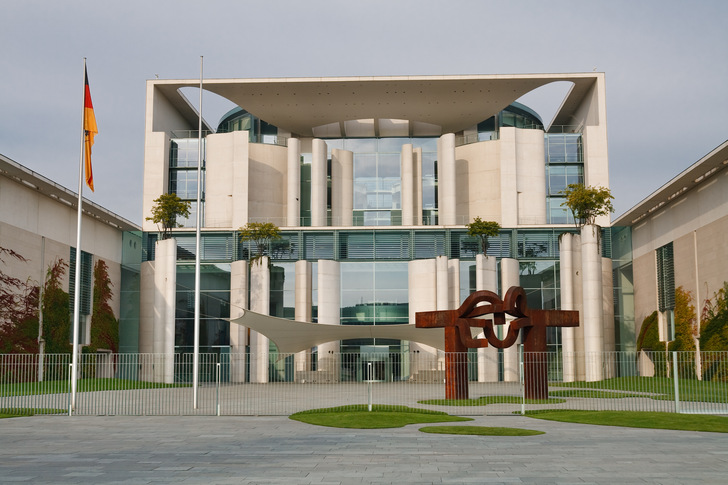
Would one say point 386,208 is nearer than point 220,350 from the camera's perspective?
No

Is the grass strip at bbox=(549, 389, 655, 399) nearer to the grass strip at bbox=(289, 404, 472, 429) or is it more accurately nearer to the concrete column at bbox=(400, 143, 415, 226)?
the grass strip at bbox=(289, 404, 472, 429)

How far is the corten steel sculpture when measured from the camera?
2608 cm

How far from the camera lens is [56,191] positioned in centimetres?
3928

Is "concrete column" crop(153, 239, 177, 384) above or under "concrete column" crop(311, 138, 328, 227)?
under

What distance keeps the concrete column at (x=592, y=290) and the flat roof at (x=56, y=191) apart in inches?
1054

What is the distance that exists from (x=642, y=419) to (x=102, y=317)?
3406 cm

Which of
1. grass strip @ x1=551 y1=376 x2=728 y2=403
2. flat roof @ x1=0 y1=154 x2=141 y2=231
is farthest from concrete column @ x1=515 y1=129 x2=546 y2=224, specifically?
flat roof @ x1=0 y1=154 x2=141 y2=231

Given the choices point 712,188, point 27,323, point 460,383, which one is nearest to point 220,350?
point 27,323

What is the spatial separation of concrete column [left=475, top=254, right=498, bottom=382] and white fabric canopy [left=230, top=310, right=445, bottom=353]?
240 inches

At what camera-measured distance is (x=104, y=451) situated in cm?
1400

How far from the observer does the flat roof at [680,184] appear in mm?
33750

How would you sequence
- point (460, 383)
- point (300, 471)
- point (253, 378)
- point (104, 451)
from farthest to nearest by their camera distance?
1. point (253, 378)
2. point (460, 383)
3. point (104, 451)
4. point (300, 471)

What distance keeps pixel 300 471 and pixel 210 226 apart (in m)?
40.1

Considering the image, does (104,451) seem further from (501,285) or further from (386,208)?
(386,208)
